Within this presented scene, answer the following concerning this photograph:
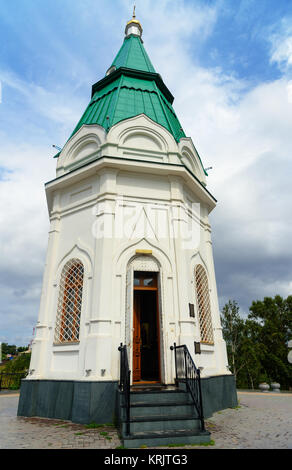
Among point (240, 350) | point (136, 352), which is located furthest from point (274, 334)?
point (136, 352)

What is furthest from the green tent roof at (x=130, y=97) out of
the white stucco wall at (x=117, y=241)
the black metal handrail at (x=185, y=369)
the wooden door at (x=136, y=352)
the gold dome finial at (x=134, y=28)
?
the black metal handrail at (x=185, y=369)

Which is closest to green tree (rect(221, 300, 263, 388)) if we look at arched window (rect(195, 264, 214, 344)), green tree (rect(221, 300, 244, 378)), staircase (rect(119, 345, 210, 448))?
green tree (rect(221, 300, 244, 378))

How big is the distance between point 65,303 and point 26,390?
87.8 inches

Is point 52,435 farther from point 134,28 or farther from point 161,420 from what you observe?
point 134,28

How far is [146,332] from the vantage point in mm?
8594

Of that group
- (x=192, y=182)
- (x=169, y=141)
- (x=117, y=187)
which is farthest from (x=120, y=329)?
(x=169, y=141)

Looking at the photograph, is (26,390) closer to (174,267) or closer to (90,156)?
(174,267)

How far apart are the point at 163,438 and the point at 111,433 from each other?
1.17 metres

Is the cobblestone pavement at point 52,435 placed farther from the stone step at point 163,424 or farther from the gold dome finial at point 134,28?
the gold dome finial at point 134,28

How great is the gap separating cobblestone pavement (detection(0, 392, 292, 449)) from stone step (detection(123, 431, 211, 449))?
0.17 m

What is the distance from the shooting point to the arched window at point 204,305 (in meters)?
8.13

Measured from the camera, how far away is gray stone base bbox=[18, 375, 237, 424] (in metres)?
5.72

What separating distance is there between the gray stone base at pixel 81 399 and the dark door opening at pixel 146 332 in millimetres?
1132

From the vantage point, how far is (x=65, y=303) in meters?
7.64
